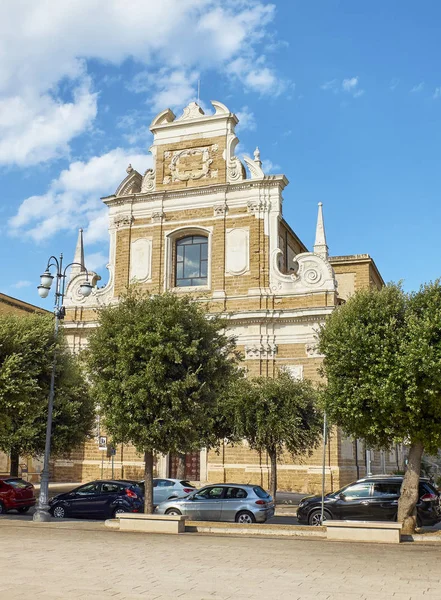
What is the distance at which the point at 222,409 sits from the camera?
26.6m

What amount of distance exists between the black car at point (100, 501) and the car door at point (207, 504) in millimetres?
2142

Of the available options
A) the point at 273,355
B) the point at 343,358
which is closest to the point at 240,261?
the point at 273,355

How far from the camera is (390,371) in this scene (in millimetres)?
16719

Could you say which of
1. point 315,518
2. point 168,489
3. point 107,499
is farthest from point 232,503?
point 168,489

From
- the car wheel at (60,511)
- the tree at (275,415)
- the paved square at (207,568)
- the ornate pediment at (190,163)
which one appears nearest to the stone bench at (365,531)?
the paved square at (207,568)

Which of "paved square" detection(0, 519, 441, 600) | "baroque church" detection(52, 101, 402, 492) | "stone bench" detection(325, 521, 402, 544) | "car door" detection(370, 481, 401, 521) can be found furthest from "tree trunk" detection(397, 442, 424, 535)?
"baroque church" detection(52, 101, 402, 492)

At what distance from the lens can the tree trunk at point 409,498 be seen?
53.9 feet

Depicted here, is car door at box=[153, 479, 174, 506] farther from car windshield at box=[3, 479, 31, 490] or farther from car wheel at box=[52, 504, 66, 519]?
car windshield at box=[3, 479, 31, 490]

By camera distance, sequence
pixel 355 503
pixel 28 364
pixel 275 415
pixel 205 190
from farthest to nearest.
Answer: pixel 205 190 < pixel 275 415 < pixel 28 364 < pixel 355 503

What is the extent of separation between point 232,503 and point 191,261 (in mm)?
18505

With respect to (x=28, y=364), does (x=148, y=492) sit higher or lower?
lower

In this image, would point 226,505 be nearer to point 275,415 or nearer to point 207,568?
point 275,415

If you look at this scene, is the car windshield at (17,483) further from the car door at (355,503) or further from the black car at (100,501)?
the car door at (355,503)

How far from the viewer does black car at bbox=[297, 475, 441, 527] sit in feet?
58.7
